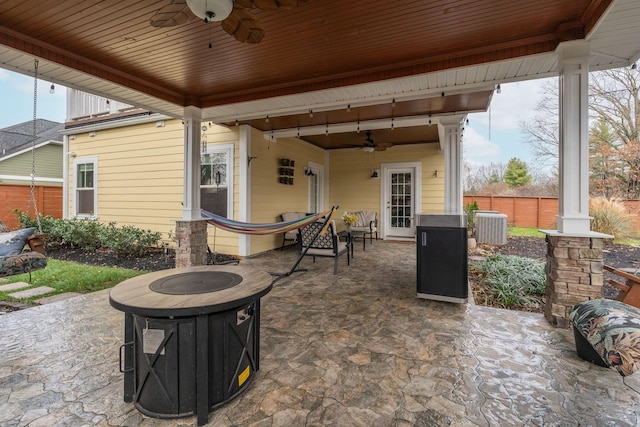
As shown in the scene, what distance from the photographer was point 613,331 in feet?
6.21

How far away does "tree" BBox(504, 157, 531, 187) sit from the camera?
54.0ft

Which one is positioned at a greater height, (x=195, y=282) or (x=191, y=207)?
(x=191, y=207)

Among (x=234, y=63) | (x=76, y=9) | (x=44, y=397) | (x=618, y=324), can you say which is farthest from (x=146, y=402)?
(x=234, y=63)

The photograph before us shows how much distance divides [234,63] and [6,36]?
2071mm

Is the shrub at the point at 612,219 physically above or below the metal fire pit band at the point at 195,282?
above

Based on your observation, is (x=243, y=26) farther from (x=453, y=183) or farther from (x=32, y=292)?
(x=32, y=292)

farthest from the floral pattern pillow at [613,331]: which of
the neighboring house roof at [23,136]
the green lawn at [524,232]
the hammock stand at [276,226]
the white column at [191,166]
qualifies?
the neighboring house roof at [23,136]

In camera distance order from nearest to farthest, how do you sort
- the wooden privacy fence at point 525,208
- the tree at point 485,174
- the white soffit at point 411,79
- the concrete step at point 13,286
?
1. the white soffit at point 411,79
2. the concrete step at point 13,286
3. the wooden privacy fence at point 525,208
4. the tree at point 485,174

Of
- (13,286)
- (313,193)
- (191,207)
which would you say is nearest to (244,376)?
(191,207)

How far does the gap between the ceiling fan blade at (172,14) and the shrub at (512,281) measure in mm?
4154

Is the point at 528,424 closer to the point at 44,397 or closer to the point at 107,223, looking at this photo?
the point at 44,397

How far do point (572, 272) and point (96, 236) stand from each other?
8162 millimetres

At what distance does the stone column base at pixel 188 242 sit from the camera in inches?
183

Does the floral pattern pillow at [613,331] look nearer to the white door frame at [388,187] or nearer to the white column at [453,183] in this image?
the white column at [453,183]
